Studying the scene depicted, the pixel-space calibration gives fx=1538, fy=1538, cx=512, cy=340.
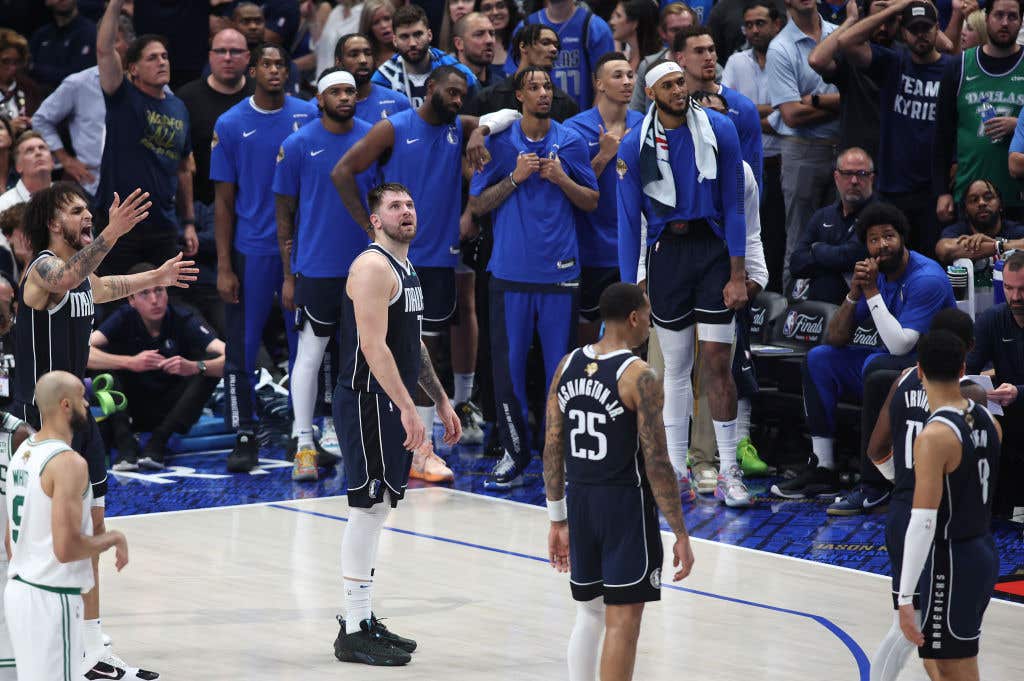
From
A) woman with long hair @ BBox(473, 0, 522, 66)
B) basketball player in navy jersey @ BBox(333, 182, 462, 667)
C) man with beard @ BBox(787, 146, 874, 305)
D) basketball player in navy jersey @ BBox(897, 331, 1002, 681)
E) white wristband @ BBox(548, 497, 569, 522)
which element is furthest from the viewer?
woman with long hair @ BBox(473, 0, 522, 66)

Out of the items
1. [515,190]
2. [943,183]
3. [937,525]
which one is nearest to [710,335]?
[515,190]

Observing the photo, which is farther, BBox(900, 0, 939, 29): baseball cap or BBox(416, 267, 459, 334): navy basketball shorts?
BBox(900, 0, 939, 29): baseball cap

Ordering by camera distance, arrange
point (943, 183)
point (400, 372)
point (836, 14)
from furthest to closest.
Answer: point (836, 14), point (943, 183), point (400, 372)

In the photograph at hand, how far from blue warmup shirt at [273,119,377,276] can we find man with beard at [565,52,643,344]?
4.90 feet

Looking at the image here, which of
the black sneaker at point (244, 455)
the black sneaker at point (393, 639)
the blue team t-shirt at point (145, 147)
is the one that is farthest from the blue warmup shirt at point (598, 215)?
the black sneaker at point (393, 639)

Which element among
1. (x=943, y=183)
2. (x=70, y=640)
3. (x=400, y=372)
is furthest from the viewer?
(x=943, y=183)

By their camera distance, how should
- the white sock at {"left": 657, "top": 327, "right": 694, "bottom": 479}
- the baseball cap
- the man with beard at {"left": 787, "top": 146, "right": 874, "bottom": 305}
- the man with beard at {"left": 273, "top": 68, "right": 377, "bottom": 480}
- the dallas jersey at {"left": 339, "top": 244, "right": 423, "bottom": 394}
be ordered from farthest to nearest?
the baseball cap → the man with beard at {"left": 273, "top": 68, "right": 377, "bottom": 480} → the man with beard at {"left": 787, "top": 146, "right": 874, "bottom": 305} → the white sock at {"left": 657, "top": 327, "right": 694, "bottom": 479} → the dallas jersey at {"left": 339, "top": 244, "right": 423, "bottom": 394}

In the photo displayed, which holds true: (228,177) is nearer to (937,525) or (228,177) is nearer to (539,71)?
(539,71)

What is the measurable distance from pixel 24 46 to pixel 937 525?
31.5 ft

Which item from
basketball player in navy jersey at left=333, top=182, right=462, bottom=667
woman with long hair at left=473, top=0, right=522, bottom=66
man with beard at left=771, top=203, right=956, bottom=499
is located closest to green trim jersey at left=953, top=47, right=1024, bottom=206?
man with beard at left=771, top=203, right=956, bottom=499

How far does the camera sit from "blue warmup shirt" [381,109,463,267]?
10.4 m

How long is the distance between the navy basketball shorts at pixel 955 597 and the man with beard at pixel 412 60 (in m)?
6.28

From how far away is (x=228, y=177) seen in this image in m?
11.0

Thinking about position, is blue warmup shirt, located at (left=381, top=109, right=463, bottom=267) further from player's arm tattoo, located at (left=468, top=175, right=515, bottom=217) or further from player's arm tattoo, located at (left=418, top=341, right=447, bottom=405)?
player's arm tattoo, located at (left=418, top=341, right=447, bottom=405)
